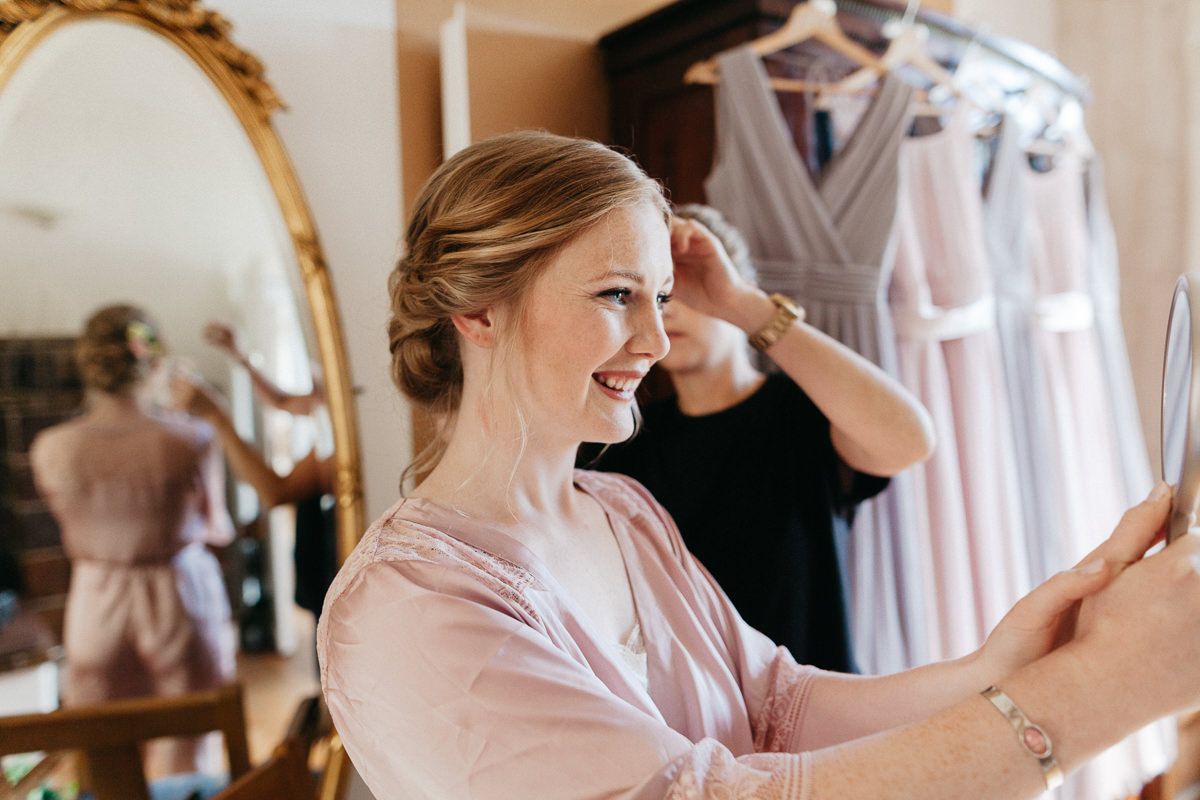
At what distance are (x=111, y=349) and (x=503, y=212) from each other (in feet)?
2.43

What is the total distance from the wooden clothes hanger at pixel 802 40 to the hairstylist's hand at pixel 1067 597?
42.9 inches

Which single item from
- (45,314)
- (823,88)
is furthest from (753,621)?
(45,314)

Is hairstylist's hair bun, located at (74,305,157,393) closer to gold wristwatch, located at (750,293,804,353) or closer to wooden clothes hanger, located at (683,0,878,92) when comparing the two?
gold wristwatch, located at (750,293,804,353)

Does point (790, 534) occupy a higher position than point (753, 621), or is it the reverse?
point (790, 534)

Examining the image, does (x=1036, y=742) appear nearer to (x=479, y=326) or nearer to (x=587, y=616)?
(x=587, y=616)

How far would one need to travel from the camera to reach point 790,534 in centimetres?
137

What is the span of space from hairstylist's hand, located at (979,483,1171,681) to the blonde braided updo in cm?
53

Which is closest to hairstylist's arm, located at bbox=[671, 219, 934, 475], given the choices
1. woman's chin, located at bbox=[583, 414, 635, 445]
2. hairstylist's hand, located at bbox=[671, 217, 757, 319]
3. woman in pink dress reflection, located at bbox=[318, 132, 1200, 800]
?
hairstylist's hand, located at bbox=[671, 217, 757, 319]

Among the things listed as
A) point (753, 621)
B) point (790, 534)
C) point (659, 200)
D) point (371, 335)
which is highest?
point (659, 200)

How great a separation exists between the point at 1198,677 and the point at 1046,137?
1.78 meters

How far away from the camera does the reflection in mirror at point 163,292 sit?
1.22 metres

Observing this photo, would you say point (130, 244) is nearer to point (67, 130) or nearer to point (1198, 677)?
point (67, 130)

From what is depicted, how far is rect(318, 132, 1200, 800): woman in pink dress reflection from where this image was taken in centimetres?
69

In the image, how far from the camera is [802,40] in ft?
5.50
